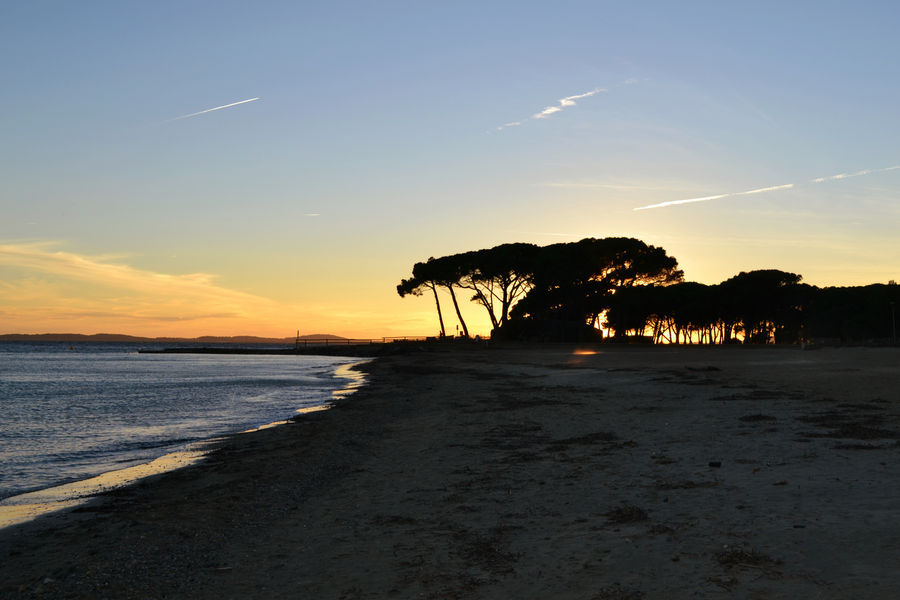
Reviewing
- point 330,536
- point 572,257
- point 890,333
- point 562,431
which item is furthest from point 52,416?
point 890,333

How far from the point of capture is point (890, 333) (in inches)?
3920

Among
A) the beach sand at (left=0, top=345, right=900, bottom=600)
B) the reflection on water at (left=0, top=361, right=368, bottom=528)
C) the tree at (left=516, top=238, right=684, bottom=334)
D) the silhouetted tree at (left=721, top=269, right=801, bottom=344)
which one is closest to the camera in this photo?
the beach sand at (left=0, top=345, right=900, bottom=600)

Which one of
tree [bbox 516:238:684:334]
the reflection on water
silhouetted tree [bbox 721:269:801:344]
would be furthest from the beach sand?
silhouetted tree [bbox 721:269:801:344]

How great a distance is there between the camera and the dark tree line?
9512cm

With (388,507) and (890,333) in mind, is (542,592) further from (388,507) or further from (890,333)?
(890,333)

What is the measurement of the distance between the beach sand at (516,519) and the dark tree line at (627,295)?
260 ft

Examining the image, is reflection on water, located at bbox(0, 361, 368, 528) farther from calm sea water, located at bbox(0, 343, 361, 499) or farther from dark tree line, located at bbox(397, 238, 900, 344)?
dark tree line, located at bbox(397, 238, 900, 344)

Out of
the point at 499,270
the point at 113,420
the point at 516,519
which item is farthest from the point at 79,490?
the point at 499,270

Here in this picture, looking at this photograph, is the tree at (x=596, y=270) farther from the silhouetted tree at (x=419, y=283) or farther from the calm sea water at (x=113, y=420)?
the calm sea water at (x=113, y=420)

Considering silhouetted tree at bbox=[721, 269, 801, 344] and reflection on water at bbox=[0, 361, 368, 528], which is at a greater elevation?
silhouetted tree at bbox=[721, 269, 801, 344]

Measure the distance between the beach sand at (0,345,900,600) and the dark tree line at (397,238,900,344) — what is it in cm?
7929

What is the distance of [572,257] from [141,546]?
90.2 m

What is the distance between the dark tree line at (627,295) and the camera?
95125 millimetres

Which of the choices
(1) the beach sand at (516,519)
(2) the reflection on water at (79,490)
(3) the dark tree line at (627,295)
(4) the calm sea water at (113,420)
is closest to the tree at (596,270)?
(3) the dark tree line at (627,295)
